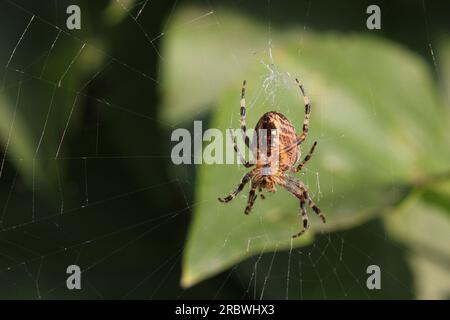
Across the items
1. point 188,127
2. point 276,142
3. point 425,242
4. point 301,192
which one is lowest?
point 425,242

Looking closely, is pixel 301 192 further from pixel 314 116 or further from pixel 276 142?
pixel 276 142

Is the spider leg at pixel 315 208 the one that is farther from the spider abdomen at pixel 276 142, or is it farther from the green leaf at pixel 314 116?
the spider abdomen at pixel 276 142

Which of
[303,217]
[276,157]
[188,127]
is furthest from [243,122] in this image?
[276,157]

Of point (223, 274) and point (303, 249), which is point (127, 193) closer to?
point (223, 274)

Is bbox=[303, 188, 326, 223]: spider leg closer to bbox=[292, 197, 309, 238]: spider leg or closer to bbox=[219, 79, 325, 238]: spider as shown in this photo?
bbox=[292, 197, 309, 238]: spider leg

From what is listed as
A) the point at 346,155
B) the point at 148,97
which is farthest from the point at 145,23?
the point at 346,155

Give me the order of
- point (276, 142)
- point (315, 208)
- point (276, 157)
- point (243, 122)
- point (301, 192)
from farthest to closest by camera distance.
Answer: point (276, 157) → point (276, 142) → point (243, 122) → point (301, 192) → point (315, 208)

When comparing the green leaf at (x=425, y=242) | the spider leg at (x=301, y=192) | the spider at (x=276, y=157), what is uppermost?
the spider at (x=276, y=157)

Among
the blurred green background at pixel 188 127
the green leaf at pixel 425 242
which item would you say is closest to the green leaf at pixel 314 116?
the blurred green background at pixel 188 127
